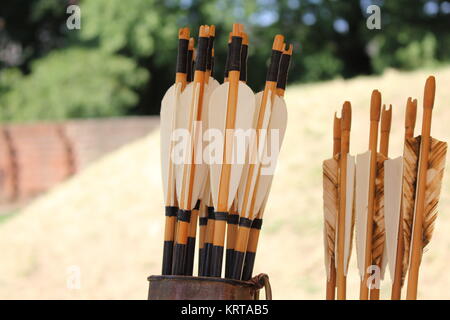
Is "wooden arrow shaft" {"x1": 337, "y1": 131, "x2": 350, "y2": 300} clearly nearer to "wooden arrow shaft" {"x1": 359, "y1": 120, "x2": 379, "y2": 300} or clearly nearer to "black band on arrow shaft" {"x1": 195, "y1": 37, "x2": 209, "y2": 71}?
"wooden arrow shaft" {"x1": 359, "y1": 120, "x2": 379, "y2": 300}

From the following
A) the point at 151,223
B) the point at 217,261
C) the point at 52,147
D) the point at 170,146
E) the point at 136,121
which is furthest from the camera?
the point at 52,147

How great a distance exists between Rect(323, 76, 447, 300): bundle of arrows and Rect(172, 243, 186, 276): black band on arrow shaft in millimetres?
345

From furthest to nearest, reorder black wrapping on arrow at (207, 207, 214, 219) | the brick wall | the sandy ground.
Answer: the brick wall < the sandy ground < black wrapping on arrow at (207, 207, 214, 219)

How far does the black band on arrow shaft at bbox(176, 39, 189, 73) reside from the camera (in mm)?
1771

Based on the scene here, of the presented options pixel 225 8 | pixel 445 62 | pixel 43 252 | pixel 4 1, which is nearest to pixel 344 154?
pixel 43 252

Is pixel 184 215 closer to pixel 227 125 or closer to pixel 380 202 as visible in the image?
pixel 227 125

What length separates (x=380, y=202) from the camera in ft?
5.85

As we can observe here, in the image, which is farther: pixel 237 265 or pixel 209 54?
pixel 209 54

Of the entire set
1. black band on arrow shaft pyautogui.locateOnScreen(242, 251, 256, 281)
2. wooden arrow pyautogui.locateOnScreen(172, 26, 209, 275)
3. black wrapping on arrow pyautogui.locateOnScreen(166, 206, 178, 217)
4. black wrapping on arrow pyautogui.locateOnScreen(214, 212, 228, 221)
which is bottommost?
black band on arrow shaft pyautogui.locateOnScreen(242, 251, 256, 281)

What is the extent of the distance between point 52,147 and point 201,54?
11170 mm

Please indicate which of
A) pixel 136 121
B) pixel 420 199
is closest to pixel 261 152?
pixel 420 199

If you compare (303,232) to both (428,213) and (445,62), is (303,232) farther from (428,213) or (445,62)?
(445,62)

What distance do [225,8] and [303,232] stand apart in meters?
10.3

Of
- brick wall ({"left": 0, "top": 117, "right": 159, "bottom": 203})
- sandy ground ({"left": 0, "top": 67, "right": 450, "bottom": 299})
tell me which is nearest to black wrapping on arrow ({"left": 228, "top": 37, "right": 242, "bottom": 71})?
sandy ground ({"left": 0, "top": 67, "right": 450, "bottom": 299})
